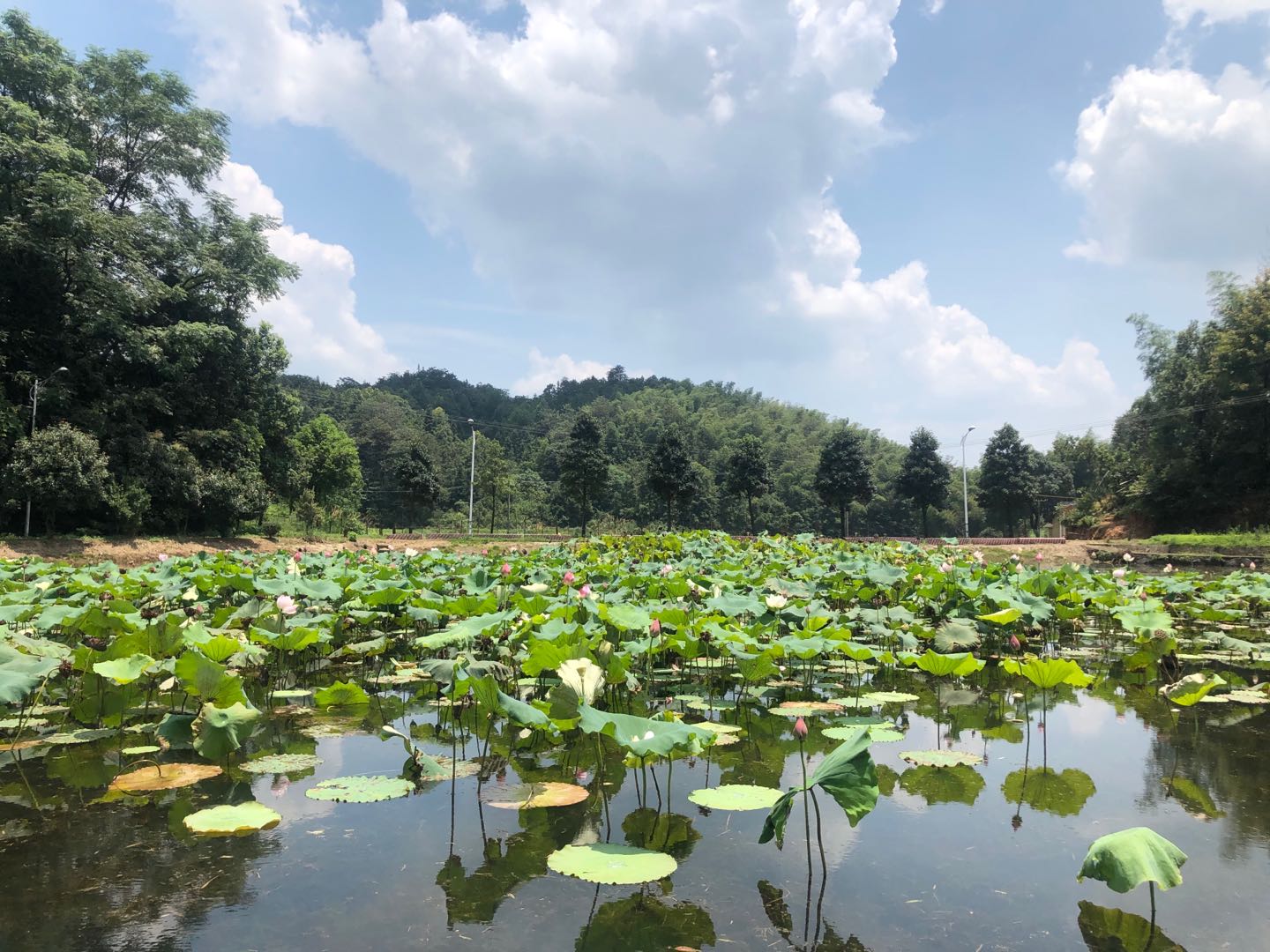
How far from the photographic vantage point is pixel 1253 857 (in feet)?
7.38

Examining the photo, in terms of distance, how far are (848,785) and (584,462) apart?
34225mm

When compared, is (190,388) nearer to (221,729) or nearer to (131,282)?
(131,282)

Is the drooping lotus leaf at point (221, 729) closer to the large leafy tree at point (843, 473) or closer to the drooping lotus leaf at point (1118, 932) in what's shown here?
the drooping lotus leaf at point (1118, 932)

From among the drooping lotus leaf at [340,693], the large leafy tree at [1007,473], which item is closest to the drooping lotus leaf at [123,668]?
the drooping lotus leaf at [340,693]

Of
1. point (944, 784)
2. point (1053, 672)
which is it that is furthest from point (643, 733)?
point (1053, 672)

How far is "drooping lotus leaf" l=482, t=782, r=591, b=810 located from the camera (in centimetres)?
261

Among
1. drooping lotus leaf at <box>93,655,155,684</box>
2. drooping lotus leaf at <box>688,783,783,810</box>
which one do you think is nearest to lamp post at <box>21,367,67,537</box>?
drooping lotus leaf at <box>93,655,155,684</box>

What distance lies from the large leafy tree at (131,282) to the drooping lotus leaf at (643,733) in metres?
23.2

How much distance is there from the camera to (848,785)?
1.76m

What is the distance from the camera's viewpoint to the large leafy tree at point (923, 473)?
40438 mm

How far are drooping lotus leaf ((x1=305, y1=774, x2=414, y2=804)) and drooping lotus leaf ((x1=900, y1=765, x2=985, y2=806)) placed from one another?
1990 millimetres

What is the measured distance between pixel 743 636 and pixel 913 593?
149 inches

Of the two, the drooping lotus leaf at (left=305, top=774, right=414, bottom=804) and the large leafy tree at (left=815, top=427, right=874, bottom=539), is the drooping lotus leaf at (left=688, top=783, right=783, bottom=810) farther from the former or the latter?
the large leafy tree at (left=815, top=427, right=874, bottom=539)

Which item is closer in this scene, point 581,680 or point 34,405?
point 581,680
